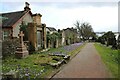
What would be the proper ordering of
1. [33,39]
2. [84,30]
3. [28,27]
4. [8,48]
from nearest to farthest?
[8,48]
[33,39]
[28,27]
[84,30]

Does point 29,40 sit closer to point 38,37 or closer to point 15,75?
point 38,37

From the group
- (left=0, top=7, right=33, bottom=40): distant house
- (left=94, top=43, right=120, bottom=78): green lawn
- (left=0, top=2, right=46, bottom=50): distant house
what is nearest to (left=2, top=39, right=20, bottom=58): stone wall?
(left=0, top=2, right=46, bottom=50): distant house

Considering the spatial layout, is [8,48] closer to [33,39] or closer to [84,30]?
[33,39]

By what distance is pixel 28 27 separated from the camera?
23.6 m

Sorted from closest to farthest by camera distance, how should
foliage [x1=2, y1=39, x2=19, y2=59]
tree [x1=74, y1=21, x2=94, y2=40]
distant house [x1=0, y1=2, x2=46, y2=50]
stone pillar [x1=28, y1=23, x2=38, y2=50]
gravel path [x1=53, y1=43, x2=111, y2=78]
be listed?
gravel path [x1=53, y1=43, x2=111, y2=78], foliage [x1=2, y1=39, x2=19, y2=59], stone pillar [x1=28, y1=23, x2=38, y2=50], distant house [x1=0, y1=2, x2=46, y2=50], tree [x1=74, y1=21, x2=94, y2=40]

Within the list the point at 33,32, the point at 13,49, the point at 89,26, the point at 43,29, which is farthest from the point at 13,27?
the point at 89,26

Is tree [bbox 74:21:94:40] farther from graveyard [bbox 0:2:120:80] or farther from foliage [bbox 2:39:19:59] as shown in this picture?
foliage [bbox 2:39:19:59]

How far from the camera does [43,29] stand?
86.0 ft

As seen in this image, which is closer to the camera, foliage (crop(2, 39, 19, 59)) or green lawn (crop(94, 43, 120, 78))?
green lawn (crop(94, 43, 120, 78))

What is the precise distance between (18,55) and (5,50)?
44.2 inches

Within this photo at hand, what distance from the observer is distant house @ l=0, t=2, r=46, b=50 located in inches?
911

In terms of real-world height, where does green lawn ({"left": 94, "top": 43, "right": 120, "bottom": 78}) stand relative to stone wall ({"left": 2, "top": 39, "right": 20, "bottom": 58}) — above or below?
below

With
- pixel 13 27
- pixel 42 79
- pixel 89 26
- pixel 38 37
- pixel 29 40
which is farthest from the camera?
pixel 89 26

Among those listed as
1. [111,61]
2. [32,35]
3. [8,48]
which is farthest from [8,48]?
[111,61]
